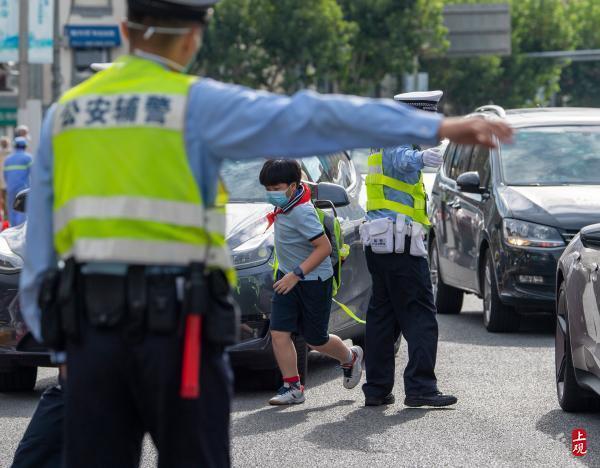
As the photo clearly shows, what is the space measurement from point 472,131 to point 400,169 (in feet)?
16.0

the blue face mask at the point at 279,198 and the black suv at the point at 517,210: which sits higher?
the blue face mask at the point at 279,198

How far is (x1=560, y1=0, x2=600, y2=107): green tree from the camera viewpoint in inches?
3044

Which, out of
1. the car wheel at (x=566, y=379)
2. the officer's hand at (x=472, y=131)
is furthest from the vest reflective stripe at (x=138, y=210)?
the car wheel at (x=566, y=379)

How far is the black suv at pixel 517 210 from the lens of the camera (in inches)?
480

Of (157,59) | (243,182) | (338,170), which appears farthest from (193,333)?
(338,170)

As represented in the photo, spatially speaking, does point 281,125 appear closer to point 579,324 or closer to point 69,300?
point 69,300

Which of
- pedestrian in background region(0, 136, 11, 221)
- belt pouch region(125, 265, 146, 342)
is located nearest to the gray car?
belt pouch region(125, 265, 146, 342)

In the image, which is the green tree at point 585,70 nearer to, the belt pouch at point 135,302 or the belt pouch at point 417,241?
the belt pouch at point 417,241

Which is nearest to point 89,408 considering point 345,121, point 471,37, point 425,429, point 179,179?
point 179,179

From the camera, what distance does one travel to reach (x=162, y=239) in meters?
3.81

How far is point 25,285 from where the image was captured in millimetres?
4090

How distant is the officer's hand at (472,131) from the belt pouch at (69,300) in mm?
957

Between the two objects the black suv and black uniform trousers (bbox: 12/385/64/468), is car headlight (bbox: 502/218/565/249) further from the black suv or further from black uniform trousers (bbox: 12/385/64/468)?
black uniform trousers (bbox: 12/385/64/468)

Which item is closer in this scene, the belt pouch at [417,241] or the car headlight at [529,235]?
the belt pouch at [417,241]
